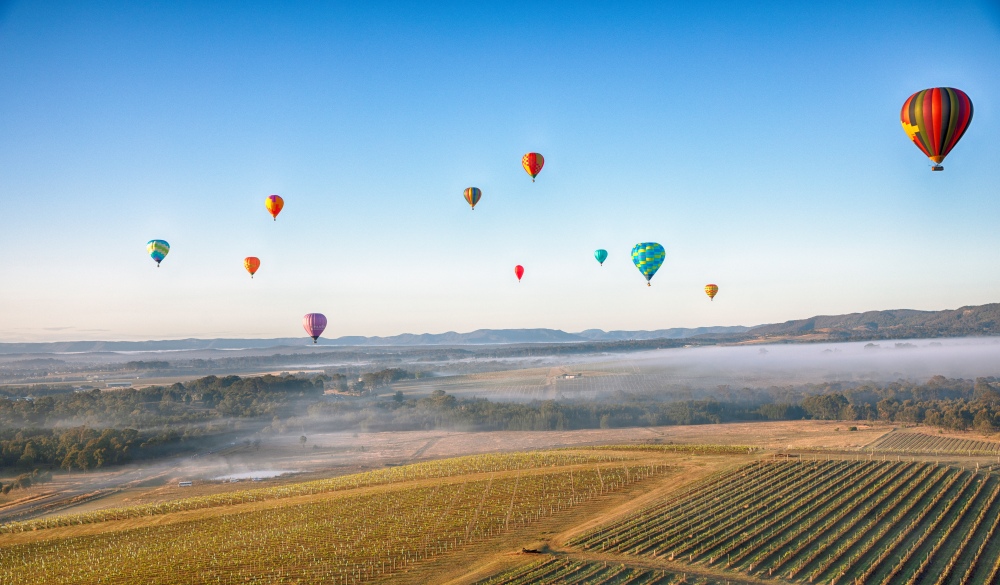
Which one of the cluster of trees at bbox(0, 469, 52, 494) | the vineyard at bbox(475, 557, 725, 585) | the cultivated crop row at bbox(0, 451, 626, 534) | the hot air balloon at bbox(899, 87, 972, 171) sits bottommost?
the cluster of trees at bbox(0, 469, 52, 494)

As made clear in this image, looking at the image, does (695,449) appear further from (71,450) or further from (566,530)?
(71,450)

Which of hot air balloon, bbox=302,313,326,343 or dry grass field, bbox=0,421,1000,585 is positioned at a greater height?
hot air balloon, bbox=302,313,326,343

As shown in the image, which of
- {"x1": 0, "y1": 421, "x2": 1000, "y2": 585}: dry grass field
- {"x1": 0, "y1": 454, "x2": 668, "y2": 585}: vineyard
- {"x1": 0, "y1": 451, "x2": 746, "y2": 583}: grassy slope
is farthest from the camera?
{"x1": 0, "y1": 451, "x2": 746, "y2": 583}: grassy slope

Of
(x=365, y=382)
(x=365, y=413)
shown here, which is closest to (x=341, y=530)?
(x=365, y=413)

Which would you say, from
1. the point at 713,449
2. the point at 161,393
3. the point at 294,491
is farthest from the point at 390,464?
the point at 161,393

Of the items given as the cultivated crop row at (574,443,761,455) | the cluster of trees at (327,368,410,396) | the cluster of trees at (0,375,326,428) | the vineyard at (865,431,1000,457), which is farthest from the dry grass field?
the cluster of trees at (327,368,410,396)

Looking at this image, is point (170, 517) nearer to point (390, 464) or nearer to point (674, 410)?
point (390, 464)

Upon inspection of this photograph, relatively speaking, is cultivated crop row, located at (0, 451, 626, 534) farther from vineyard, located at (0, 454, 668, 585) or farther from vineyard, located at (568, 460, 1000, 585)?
vineyard, located at (568, 460, 1000, 585)
